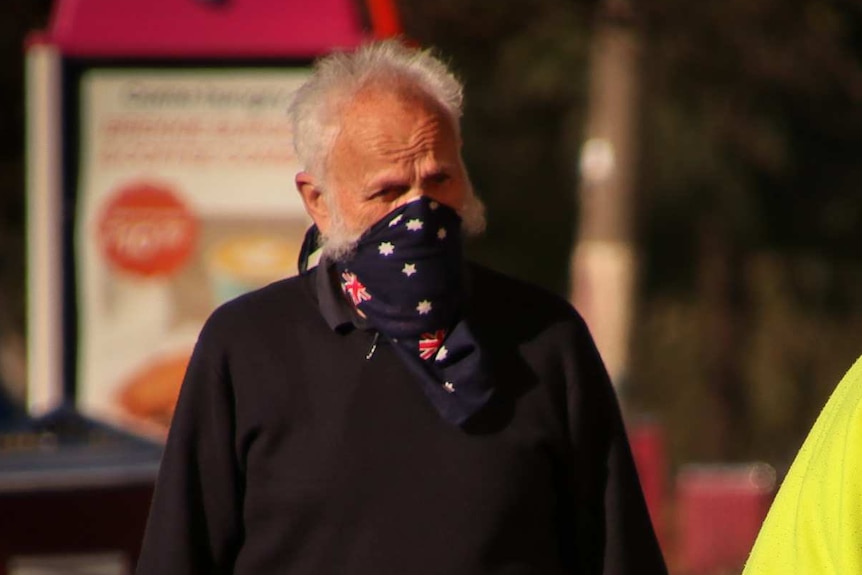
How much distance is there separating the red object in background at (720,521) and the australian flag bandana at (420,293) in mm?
11322

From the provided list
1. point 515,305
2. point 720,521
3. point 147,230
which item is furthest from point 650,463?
point 515,305

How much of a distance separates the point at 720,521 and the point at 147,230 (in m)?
7.70

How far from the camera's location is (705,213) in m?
24.9

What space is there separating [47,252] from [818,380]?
18307mm

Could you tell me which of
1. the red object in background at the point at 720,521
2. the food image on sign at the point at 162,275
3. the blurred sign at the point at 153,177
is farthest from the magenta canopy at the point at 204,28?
the red object in background at the point at 720,521

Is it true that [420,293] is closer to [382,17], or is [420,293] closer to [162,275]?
[382,17]

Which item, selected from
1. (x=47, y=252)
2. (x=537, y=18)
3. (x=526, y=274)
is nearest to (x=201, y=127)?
(x=47, y=252)

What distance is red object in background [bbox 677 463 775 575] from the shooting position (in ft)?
47.3

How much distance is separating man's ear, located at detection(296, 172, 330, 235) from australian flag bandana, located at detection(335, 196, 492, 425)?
0.28 feet

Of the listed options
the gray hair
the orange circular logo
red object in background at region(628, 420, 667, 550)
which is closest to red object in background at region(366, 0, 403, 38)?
the orange circular logo

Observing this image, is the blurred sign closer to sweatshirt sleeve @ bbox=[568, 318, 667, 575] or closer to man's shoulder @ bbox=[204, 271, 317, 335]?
man's shoulder @ bbox=[204, 271, 317, 335]

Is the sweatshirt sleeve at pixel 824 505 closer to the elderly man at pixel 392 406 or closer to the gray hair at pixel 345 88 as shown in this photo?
the elderly man at pixel 392 406

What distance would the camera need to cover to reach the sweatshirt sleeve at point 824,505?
6.76 ft

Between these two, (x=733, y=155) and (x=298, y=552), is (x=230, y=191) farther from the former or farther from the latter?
(x=733, y=155)
